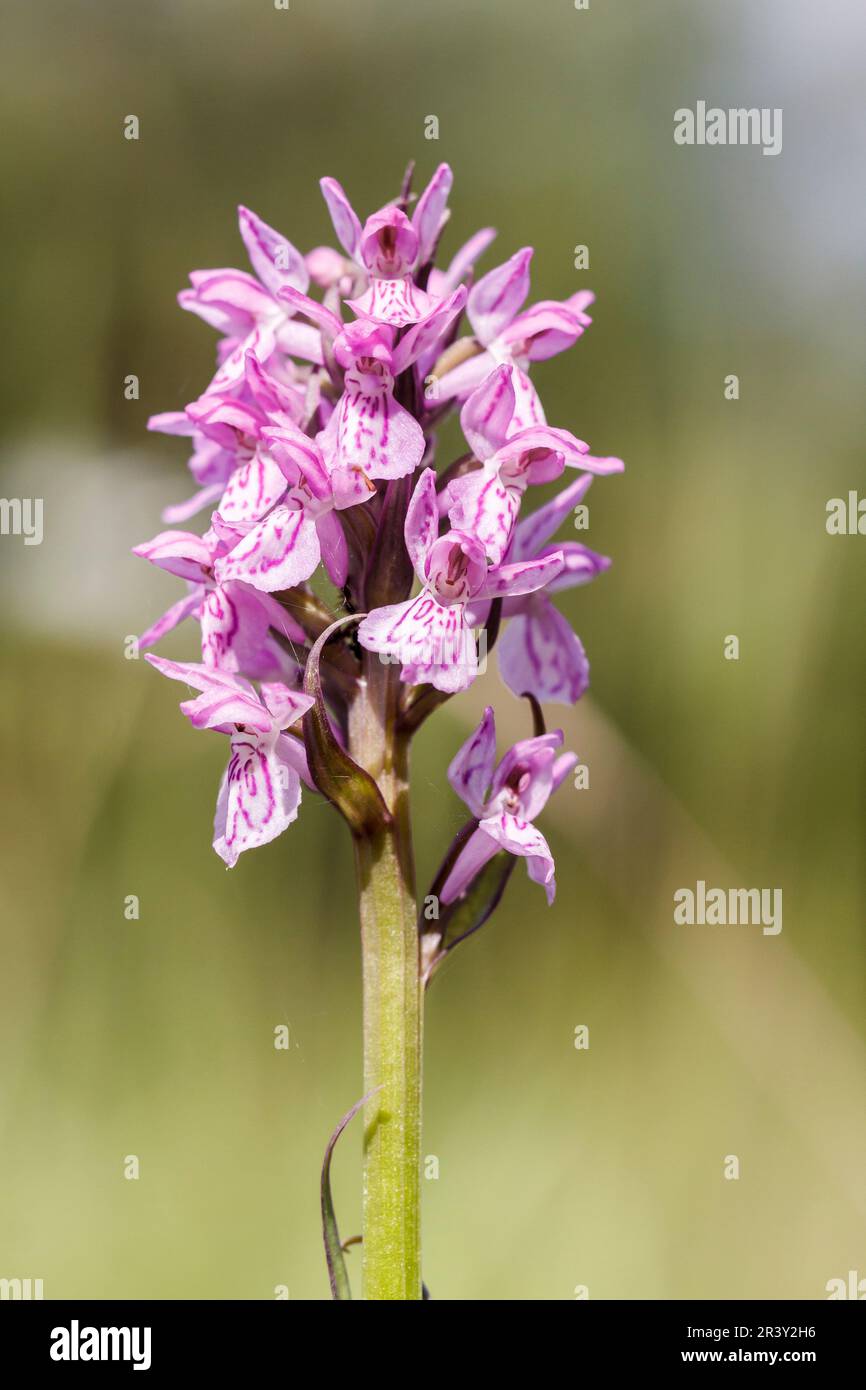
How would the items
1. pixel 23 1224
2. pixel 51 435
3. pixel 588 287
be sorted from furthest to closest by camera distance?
1. pixel 588 287
2. pixel 51 435
3. pixel 23 1224

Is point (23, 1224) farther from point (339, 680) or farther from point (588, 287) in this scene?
point (588, 287)

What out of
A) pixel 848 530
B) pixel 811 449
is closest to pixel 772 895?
pixel 848 530

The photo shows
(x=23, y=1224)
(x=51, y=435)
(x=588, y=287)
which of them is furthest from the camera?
(x=588, y=287)

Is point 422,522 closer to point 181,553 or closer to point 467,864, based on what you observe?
point 181,553

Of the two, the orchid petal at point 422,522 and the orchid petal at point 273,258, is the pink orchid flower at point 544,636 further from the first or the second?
the orchid petal at point 273,258

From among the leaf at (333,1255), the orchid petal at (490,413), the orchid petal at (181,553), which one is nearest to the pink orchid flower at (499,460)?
the orchid petal at (490,413)

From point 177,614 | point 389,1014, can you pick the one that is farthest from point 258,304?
point 389,1014
